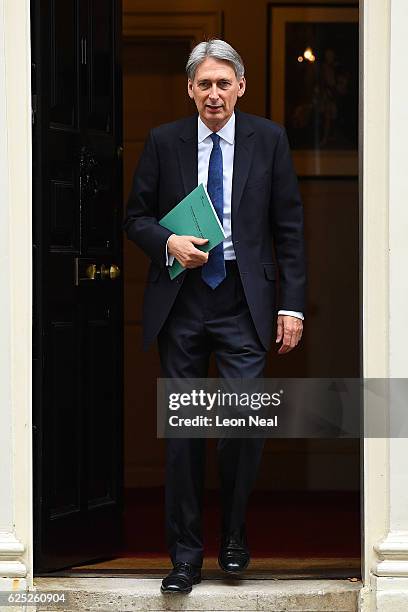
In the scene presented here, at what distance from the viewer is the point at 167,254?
4863 mm

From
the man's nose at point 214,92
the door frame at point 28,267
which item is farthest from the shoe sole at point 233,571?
the man's nose at point 214,92

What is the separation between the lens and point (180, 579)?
4840 mm

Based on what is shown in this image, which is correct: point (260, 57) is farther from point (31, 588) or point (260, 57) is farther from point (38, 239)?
point (31, 588)

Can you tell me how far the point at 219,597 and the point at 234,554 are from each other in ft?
0.55

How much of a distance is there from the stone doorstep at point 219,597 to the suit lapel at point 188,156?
148 cm

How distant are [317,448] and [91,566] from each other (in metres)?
2.15

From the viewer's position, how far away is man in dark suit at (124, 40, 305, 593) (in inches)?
191

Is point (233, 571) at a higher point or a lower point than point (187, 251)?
lower

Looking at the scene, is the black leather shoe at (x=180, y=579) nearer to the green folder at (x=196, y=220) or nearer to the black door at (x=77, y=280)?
the black door at (x=77, y=280)

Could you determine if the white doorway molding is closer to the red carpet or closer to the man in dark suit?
the man in dark suit

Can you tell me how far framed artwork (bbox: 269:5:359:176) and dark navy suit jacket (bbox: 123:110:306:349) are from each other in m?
2.18

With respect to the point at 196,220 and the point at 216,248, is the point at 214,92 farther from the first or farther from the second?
the point at 216,248

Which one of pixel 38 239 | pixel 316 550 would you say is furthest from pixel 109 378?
pixel 316 550

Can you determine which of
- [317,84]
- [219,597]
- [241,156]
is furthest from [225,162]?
[317,84]
